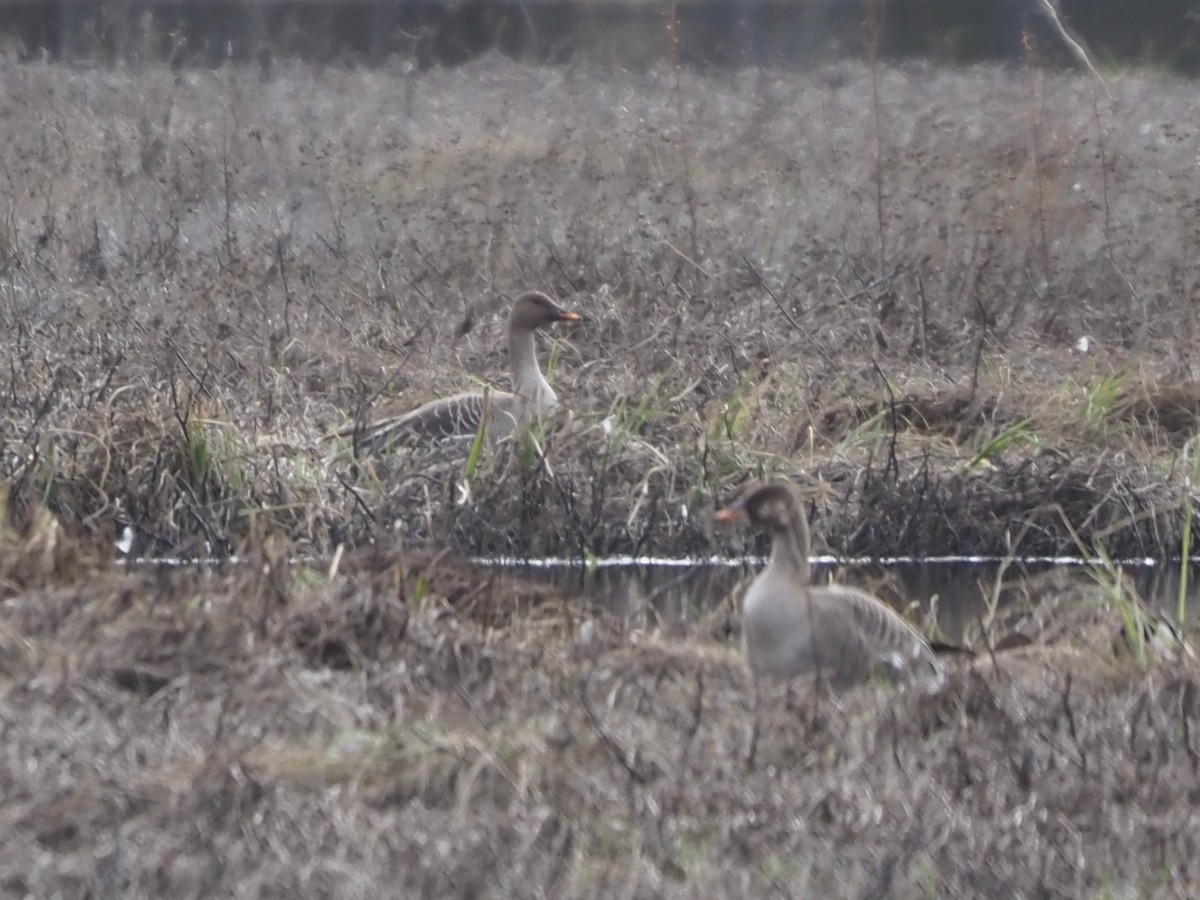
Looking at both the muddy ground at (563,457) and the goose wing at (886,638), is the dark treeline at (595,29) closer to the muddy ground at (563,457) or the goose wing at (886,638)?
the muddy ground at (563,457)

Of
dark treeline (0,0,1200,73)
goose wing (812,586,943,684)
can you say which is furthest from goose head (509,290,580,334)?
dark treeline (0,0,1200,73)

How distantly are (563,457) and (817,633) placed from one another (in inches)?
114

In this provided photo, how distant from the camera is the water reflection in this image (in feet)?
22.9

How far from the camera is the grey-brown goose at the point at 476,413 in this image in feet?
27.3

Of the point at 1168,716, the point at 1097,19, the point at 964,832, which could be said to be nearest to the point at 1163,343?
the point at 1168,716

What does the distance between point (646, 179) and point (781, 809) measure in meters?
9.34

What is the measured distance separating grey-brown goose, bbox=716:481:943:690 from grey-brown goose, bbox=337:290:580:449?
248 cm

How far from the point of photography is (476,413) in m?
8.55

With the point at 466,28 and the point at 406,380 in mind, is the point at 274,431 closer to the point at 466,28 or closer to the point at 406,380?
the point at 406,380

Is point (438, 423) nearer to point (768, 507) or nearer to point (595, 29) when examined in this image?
point (768, 507)

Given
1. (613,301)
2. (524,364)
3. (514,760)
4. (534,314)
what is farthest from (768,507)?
(613,301)

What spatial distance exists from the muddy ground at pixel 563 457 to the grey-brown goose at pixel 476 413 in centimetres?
21

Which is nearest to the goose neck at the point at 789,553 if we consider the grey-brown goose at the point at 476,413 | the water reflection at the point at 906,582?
the water reflection at the point at 906,582

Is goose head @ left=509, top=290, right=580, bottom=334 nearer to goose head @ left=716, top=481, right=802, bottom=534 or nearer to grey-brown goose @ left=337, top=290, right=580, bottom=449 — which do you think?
grey-brown goose @ left=337, top=290, right=580, bottom=449
